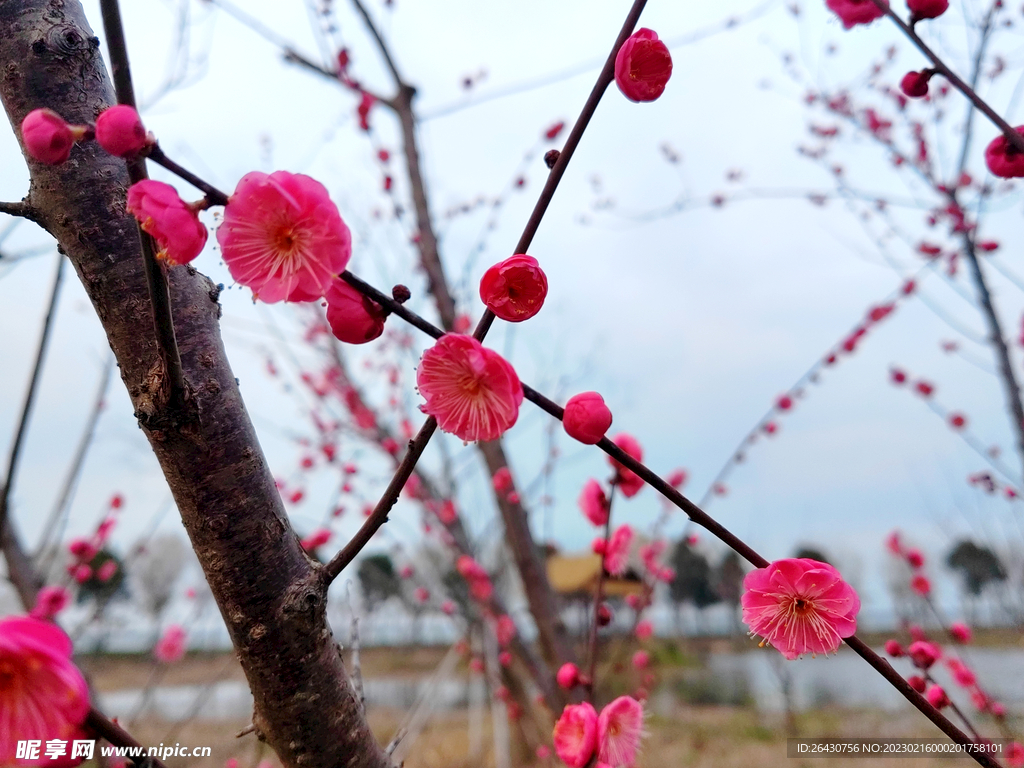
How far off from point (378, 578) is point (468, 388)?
248 inches

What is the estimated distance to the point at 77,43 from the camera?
0.49 metres

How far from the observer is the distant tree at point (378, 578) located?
232 inches

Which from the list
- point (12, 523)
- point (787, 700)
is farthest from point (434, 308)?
point (787, 700)

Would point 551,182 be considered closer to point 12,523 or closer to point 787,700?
point 12,523

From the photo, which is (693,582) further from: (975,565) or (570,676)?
(570,676)

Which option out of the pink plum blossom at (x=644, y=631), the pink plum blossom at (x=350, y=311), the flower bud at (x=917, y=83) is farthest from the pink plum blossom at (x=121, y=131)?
the pink plum blossom at (x=644, y=631)

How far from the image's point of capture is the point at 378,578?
6.25 metres

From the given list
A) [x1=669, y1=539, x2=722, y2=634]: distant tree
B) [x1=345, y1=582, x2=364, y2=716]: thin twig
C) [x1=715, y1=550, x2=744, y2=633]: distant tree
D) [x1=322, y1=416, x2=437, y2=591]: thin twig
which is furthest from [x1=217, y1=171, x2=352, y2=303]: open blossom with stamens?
[x1=669, y1=539, x2=722, y2=634]: distant tree

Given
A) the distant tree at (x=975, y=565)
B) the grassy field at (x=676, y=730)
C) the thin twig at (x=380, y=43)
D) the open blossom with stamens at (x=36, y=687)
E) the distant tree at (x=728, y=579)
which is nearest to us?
the open blossom with stamens at (x=36, y=687)

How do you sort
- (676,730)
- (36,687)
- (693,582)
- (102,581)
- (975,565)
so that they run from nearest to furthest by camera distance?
(36,687)
(102,581)
(975,565)
(676,730)
(693,582)

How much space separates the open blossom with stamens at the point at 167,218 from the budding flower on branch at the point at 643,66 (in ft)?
1.15

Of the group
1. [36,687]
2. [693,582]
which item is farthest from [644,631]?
[693,582]

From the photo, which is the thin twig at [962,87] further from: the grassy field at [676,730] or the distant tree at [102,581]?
the grassy field at [676,730]

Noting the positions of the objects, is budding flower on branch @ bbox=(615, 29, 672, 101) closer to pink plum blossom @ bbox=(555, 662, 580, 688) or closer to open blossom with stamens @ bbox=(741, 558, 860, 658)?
open blossom with stamens @ bbox=(741, 558, 860, 658)
